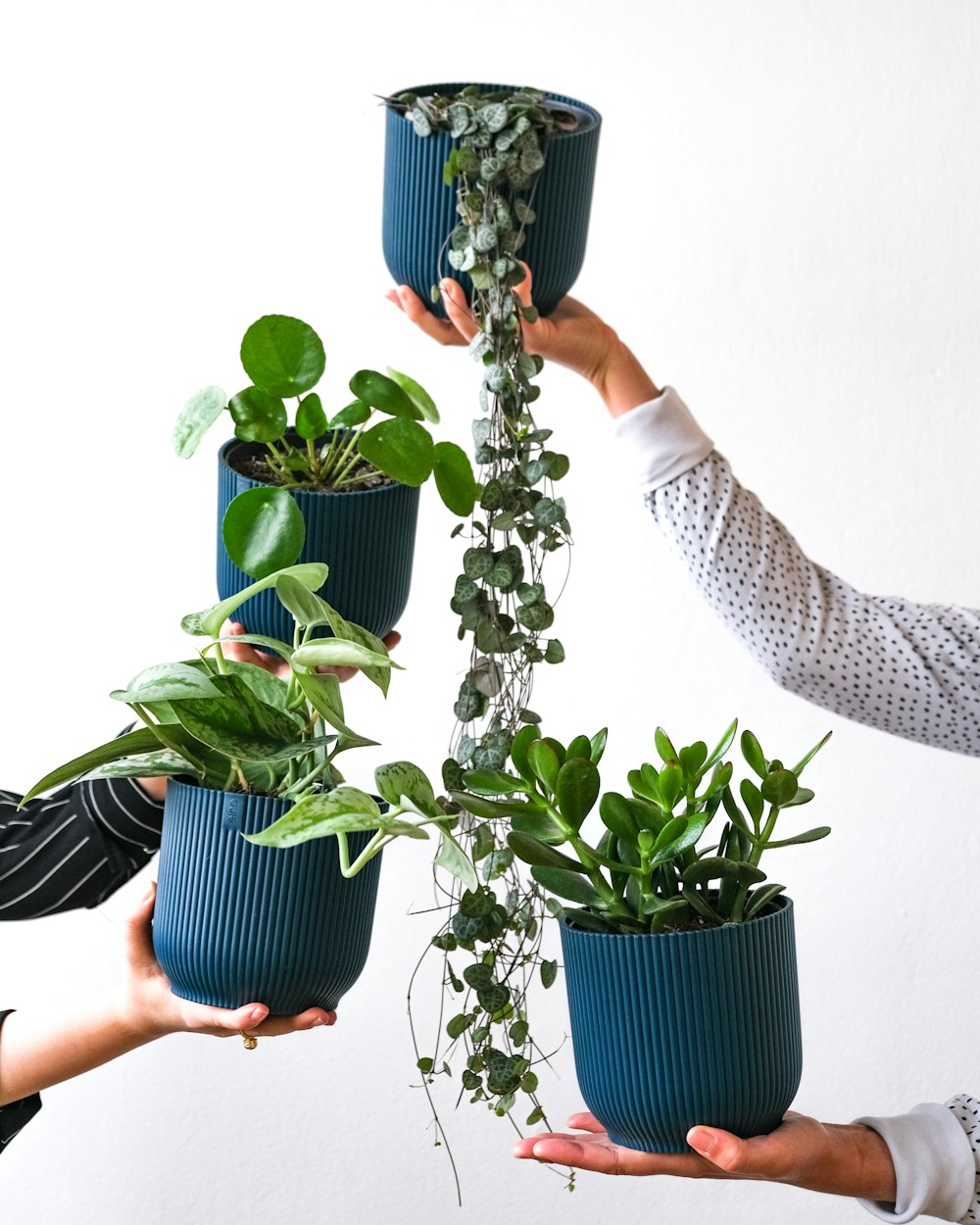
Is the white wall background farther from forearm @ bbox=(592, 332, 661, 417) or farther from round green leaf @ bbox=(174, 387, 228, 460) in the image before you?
round green leaf @ bbox=(174, 387, 228, 460)

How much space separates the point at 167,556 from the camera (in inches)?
66.6

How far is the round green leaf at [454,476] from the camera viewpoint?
1030 mm

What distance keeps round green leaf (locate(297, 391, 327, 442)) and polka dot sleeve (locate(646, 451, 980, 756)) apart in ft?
1.17

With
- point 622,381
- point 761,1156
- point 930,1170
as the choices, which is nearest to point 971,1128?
point 930,1170

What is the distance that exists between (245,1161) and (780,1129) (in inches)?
41.7

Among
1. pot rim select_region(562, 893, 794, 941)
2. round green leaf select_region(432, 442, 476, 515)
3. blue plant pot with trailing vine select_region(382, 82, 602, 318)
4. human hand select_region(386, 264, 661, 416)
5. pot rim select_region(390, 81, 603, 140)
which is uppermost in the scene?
pot rim select_region(390, 81, 603, 140)

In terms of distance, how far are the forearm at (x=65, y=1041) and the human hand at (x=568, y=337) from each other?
0.58 metres

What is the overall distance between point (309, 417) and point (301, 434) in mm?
15

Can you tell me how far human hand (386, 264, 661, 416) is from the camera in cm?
106

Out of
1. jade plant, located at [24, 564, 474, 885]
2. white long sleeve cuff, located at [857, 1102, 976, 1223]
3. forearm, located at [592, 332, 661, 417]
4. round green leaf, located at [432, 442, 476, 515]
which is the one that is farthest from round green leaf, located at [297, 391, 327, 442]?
white long sleeve cuff, located at [857, 1102, 976, 1223]

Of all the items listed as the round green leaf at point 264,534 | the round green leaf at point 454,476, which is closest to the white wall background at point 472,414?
the round green leaf at point 454,476

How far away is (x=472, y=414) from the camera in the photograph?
1.68m

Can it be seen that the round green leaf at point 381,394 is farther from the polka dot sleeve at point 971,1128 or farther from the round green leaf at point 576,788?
the polka dot sleeve at point 971,1128

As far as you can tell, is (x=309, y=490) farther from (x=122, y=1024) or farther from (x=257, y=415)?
(x=122, y=1024)
